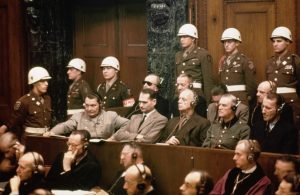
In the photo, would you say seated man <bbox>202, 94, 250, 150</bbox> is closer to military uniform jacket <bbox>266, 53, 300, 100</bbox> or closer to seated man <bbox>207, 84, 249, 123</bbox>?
seated man <bbox>207, 84, 249, 123</bbox>

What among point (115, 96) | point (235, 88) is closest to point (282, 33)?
point (235, 88)

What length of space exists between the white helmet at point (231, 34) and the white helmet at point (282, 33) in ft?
1.76

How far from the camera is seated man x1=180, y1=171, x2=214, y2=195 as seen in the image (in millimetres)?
7191

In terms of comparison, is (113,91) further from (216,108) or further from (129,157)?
(129,157)

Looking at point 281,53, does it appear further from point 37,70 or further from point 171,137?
point 37,70

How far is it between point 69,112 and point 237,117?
2950mm

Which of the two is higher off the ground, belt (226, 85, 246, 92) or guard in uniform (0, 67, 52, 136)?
belt (226, 85, 246, 92)

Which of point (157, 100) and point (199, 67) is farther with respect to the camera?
point (199, 67)

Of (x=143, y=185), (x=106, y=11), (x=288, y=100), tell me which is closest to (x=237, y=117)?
(x=288, y=100)

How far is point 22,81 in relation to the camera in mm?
12078

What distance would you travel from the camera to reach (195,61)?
10.1m

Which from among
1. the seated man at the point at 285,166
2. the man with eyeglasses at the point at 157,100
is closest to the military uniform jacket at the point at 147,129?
the man with eyeglasses at the point at 157,100

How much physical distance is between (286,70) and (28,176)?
11.2 ft

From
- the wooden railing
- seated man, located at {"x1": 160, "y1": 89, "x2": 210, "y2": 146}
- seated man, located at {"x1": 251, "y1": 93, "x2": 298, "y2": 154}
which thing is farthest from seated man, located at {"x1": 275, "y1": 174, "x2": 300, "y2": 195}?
seated man, located at {"x1": 160, "y1": 89, "x2": 210, "y2": 146}
